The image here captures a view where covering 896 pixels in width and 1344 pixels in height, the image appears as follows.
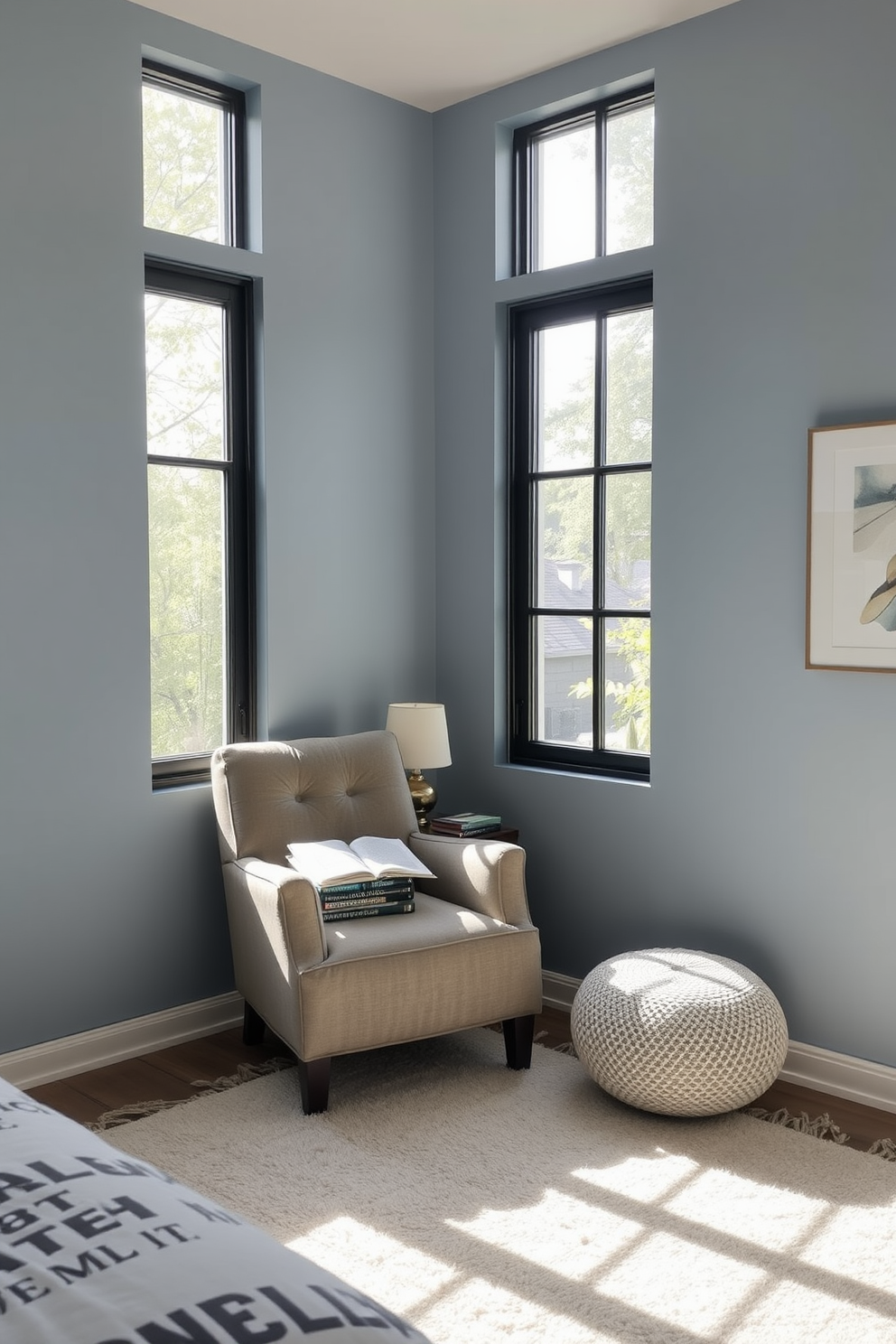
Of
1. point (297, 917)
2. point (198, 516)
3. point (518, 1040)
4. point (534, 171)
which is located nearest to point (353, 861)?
point (297, 917)

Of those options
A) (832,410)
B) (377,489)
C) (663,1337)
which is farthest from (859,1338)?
(377,489)

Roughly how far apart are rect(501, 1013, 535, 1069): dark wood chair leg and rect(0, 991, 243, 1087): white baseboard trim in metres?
0.92

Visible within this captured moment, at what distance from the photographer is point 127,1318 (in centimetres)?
104

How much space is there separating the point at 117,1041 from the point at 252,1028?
0.39 metres

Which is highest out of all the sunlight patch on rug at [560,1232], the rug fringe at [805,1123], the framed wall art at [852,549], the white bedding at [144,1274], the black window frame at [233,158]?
the black window frame at [233,158]

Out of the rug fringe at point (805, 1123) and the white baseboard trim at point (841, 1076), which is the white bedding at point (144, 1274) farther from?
the white baseboard trim at point (841, 1076)

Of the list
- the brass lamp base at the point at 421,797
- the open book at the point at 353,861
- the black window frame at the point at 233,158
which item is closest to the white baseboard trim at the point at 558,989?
the brass lamp base at the point at 421,797

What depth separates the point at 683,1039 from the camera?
9.36 ft

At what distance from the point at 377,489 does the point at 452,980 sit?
5.79 feet

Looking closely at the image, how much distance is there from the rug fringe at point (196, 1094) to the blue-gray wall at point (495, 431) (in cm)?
37

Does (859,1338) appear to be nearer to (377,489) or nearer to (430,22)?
(377,489)

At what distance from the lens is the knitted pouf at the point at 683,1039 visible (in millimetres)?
2855

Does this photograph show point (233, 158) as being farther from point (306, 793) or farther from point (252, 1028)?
point (252, 1028)

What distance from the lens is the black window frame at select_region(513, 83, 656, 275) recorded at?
12.3ft
